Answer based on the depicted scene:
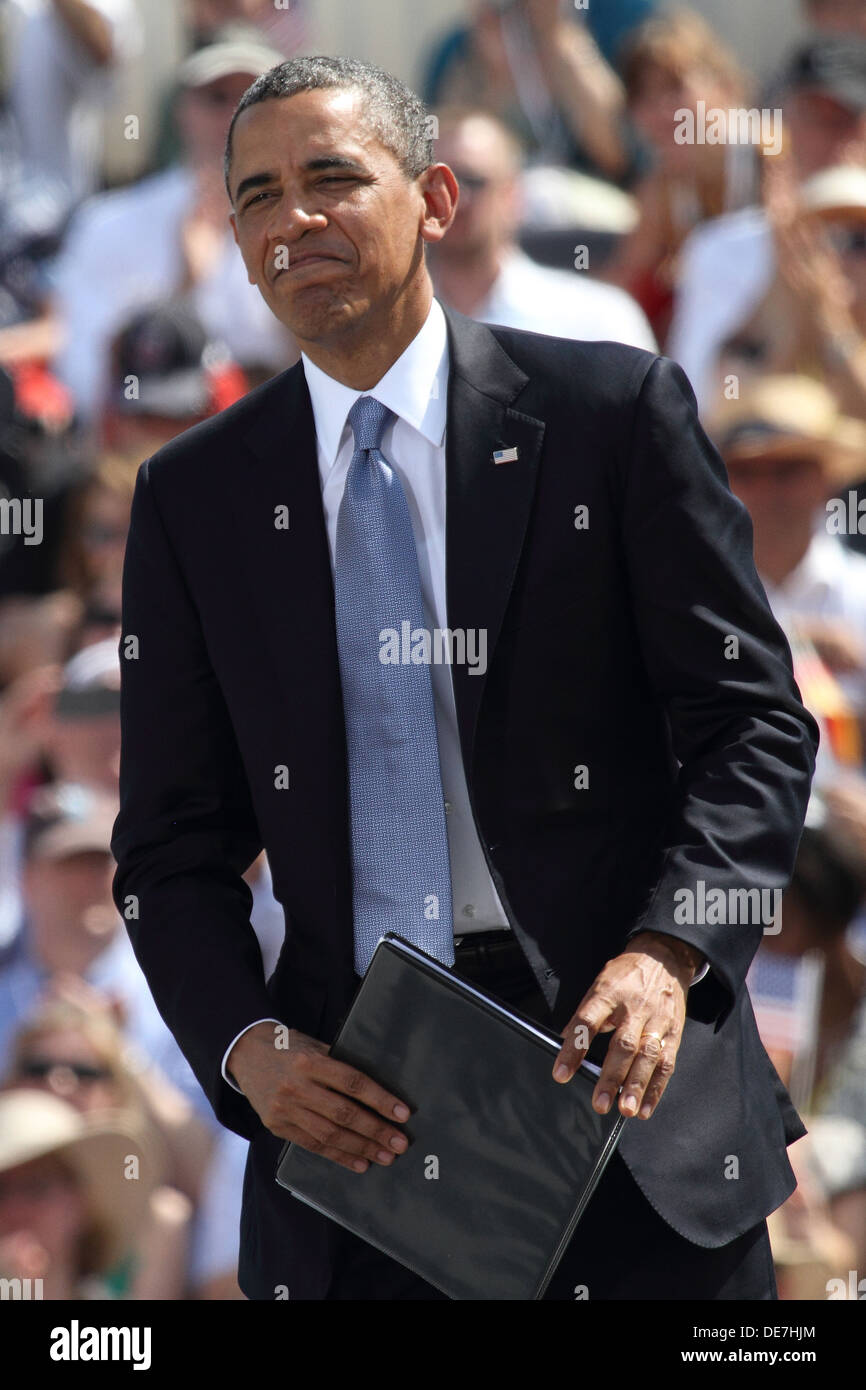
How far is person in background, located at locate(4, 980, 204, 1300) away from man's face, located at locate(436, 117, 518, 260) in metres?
1.97

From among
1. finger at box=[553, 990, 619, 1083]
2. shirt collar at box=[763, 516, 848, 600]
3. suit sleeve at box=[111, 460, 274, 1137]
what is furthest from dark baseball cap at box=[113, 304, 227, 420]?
finger at box=[553, 990, 619, 1083]

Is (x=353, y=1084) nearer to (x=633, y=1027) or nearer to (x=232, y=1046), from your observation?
(x=232, y=1046)

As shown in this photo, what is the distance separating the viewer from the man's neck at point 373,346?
1.84m

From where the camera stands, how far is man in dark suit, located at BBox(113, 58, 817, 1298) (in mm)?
1736

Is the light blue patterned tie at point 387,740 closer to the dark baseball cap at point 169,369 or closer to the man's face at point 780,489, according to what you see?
the man's face at point 780,489

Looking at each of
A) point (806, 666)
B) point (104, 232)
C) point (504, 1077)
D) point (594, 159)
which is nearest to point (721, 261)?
point (594, 159)

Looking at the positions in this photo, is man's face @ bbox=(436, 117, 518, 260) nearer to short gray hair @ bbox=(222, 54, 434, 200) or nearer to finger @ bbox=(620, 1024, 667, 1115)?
short gray hair @ bbox=(222, 54, 434, 200)

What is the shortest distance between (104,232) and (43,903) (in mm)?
2089

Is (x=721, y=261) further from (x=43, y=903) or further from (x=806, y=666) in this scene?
(x=43, y=903)

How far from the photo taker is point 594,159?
16.6 ft

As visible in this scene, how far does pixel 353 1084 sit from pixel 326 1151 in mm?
69

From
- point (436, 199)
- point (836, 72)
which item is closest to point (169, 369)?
point (836, 72)

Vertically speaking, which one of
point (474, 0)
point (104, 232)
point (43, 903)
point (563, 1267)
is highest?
point (474, 0)

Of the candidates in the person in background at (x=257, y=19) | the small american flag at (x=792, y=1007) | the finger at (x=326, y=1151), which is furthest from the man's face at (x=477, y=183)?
the finger at (x=326, y=1151)
